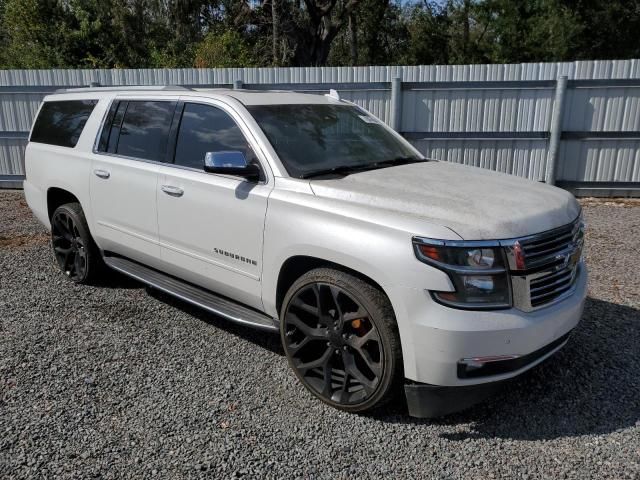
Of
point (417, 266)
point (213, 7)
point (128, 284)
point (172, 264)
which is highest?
point (213, 7)

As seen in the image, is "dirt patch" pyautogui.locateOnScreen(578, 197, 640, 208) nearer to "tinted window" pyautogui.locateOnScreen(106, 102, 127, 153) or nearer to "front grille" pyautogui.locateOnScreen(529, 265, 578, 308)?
"front grille" pyautogui.locateOnScreen(529, 265, 578, 308)

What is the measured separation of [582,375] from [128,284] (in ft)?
13.7

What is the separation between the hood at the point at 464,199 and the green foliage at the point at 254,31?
17397 mm

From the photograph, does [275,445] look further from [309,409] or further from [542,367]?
[542,367]

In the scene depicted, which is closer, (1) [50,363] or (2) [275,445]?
(2) [275,445]

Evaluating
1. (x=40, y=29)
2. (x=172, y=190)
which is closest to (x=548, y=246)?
(x=172, y=190)

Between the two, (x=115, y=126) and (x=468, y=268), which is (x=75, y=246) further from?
(x=468, y=268)

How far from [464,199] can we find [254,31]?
2519cm

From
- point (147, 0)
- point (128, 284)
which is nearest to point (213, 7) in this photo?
point (147, 0)

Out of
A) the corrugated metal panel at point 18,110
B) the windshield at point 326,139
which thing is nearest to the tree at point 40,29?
the corrugated metal panel at point 18,110

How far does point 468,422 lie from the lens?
3258mm

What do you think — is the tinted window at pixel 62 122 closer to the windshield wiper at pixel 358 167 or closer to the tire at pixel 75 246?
the tire at pixel 75 246

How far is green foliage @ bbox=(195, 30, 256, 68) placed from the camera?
1894 cm

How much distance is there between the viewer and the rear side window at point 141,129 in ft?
14.4
